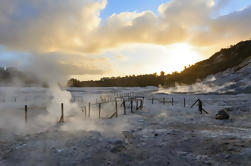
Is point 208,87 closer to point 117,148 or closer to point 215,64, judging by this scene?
point 215,64

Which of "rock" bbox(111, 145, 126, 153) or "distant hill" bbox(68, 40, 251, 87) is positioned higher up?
"distant hill" bbox(68, 40, 251, 87)

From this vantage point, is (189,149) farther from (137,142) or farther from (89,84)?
(89,84)

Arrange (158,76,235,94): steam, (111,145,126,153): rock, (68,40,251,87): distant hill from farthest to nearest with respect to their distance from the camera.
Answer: (68,40,251,87): distant hill
(158,76,235,94): steam
(111,145,126,153): rock

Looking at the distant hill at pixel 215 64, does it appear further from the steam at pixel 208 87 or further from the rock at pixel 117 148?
the rock at pixel 117 148

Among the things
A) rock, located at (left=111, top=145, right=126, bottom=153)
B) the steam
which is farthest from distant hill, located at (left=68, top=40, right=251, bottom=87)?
rock, located at (left=111, top=145, right=126, bottom=153)

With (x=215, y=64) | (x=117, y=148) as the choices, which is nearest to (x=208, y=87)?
(x=215, y=64)

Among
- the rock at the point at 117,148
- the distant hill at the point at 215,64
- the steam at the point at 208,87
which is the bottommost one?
the rock at the point at 117,148

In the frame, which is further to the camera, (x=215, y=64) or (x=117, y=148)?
(x=215, y=64)

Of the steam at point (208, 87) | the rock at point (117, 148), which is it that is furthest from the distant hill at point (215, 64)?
the rock at point (117, 148)

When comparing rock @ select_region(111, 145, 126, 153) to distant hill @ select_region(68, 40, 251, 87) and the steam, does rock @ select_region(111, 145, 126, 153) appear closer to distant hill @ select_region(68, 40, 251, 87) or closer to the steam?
distant hill @ select_region(68, 40, 251, 87)

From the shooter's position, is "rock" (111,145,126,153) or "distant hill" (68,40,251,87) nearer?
"rock" (111,145,126,153)

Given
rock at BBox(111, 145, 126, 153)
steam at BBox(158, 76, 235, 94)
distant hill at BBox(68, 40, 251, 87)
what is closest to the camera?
rock at BBox(111, 145, 126, 153)

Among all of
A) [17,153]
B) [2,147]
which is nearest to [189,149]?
Result: [17,153]

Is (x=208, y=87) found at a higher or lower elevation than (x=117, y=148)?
higher
